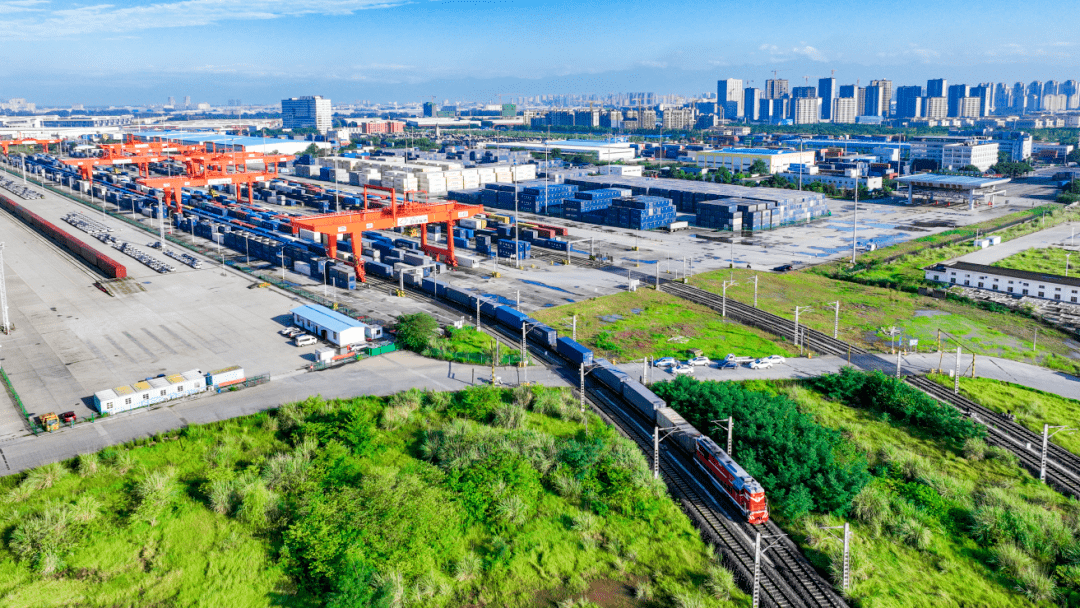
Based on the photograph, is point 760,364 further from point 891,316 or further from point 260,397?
point 260,397

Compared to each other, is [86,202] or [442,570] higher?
[86,202]

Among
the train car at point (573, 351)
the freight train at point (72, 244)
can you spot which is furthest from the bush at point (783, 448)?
the freight train at point (72, 244)

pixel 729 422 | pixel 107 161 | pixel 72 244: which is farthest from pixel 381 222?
pixel 107 161

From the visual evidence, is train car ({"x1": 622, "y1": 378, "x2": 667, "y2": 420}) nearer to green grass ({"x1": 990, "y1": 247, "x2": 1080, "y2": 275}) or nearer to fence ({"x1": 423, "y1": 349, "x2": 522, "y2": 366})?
fence ({"x1": 423, "y1": 349, "x2": 522, "y2": 366})

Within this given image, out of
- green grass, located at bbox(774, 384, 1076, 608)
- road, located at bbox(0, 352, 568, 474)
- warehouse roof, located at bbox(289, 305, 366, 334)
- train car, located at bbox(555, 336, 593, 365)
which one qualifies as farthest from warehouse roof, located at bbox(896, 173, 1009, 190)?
warehouse roof, located at bbox(289, 305, 366, 334)

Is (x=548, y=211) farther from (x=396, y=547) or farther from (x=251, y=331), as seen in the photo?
(x=396, y=547)

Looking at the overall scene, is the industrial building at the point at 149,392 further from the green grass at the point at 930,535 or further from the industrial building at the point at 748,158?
the industrial building at the point at 748,158

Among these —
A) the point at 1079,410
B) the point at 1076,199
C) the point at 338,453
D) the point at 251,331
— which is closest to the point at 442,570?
the point at 338,453
